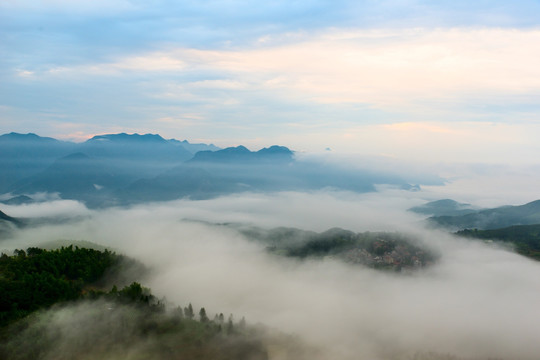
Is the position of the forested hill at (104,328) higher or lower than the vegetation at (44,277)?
lower

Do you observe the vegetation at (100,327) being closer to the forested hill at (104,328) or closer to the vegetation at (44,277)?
the forested hill at (104,328)

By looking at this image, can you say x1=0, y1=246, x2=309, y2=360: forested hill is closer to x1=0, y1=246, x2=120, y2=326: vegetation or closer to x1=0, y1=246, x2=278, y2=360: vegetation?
x1=0, y1=246, x2=278, y2=360: vegetation

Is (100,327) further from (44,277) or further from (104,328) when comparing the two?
(44,277)

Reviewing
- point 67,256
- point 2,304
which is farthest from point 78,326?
point 67,256

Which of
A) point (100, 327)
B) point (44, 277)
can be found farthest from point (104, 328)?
point (44, 277)

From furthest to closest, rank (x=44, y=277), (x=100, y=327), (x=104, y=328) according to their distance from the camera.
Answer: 1. (x=44, y=277)
2. (x=100, y=327)
3. (x=104, y=328)

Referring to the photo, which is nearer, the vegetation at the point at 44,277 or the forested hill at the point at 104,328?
the forested hill at the point at 104,328

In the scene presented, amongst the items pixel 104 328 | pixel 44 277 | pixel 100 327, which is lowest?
pixel 104 328

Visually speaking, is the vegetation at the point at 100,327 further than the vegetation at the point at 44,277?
No

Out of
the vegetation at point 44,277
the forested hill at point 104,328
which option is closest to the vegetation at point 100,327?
the forested hill at point 104,328

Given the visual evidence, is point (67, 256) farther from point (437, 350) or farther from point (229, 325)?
point (437, 350)

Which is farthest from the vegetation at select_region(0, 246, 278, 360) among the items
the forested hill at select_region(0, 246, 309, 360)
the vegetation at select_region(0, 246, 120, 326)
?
the vegetation at select_region(0, 246, 120, 326)
